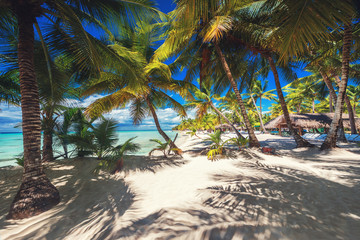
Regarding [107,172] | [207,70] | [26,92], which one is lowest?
[107,172]

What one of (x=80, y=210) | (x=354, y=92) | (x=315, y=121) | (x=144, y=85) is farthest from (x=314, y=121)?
(x=354, y=92)

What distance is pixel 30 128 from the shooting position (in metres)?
2.58

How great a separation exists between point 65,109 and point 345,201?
8.89m

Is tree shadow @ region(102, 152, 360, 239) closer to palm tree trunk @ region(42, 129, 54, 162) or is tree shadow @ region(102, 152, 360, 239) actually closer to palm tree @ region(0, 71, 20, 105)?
palm tree trunk @ region(42, 129, 54, 162)

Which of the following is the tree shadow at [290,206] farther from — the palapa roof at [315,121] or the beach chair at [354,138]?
the palapa roof at [315,121]

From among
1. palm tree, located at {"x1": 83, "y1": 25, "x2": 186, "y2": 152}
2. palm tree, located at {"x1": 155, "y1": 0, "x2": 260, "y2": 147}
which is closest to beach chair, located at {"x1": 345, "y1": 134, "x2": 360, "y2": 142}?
palm tree, located at {"x1": 155, "y1": 0, "x2": 260, "y2": 147}

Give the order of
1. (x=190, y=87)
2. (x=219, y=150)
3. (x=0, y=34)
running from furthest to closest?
(x=190, y=87) < (x=219, y=150) < (x=0, y=34)

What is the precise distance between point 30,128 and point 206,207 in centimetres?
364

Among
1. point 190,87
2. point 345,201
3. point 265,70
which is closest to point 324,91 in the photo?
point 265,70

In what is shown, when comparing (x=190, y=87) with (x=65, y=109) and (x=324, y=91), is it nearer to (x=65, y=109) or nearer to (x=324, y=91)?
(x=65, y=109)

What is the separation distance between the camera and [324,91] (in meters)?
14.0

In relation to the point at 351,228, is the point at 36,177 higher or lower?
higher

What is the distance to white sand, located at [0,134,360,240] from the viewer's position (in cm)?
161

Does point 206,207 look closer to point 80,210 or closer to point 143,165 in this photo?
point 80,210
